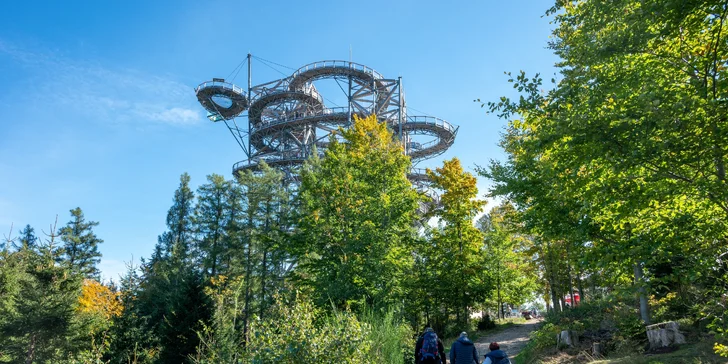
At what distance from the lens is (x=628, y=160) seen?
5.54m

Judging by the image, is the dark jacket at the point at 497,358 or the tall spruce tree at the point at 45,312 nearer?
the dark jacket at the point at 497,358

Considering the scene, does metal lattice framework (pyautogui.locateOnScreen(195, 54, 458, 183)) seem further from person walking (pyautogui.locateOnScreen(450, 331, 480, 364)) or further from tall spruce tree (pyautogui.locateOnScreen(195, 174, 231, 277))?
person walking (pyautogui.locateOnScreen(450, 331, 480, 364))

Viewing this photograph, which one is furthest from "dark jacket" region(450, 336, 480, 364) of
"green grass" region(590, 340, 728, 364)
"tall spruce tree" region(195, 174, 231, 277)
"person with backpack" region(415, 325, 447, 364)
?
"tall spruce tree" region(195, 174, 231, 277)

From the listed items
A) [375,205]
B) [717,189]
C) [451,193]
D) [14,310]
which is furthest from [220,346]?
[14,310]

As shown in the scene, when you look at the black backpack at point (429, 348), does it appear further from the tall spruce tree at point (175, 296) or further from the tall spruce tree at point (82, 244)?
the tall spruce tree at point (82, 244)

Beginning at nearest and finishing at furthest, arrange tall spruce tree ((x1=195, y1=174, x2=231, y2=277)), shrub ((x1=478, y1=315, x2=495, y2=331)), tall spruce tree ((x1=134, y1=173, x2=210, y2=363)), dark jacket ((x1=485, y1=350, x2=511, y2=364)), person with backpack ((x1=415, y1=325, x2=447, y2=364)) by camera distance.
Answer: dark jacket ((x1=485, y1=350, x2=511, y2=364)), person with backpack ((x1=415, y1=325, x2=447, y2=364)), tall spruce tree ((x1=134, y1=173, x2=210, y2=363)), shrub ((x1=478, y1=315, x2=495, y2=331)), tall spruce tree ((x1=195, y1=174, x2=231, y2=277))

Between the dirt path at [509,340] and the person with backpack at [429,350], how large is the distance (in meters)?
6.96

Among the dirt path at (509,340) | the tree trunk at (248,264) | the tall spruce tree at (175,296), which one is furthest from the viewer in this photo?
the tree trunk at (248,264)

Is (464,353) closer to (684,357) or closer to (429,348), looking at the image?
(429,348)

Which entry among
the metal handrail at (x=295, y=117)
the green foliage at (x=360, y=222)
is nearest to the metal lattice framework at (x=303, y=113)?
the metal handrail at (x=295, y=117)

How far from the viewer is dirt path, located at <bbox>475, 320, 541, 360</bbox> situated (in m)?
16.1

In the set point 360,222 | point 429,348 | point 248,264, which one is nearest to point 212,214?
point 248,264

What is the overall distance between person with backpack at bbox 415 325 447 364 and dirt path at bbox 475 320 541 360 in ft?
22.8

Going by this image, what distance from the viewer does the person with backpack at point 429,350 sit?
8.72m
